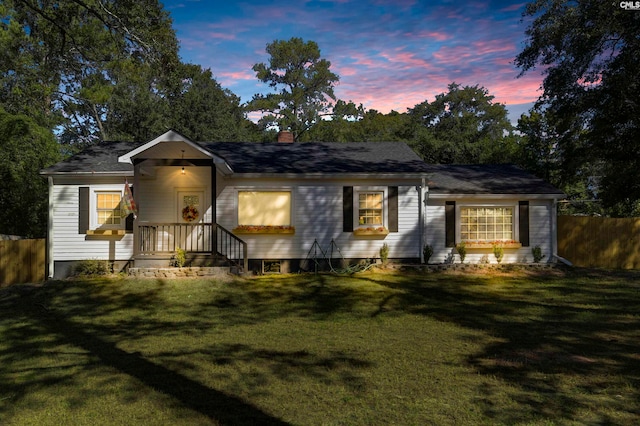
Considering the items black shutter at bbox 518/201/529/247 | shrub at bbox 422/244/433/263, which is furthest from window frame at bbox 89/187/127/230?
black shutter at bbox 518/201/529/247

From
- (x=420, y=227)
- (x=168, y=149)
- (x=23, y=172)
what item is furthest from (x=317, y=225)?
(x=23, y=172)

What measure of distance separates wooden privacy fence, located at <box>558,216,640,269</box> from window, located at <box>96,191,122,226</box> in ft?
52.8

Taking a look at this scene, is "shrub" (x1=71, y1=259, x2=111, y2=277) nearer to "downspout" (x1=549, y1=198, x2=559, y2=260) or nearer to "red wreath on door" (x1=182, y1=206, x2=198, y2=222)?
"red wreath on door" (x1=182, y1=206, x2=198, y2=222)

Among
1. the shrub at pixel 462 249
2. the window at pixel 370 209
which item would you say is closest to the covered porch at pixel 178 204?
the window at pixel 370 209

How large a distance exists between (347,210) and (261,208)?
285 centimetres

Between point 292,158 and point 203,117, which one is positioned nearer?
point 292,158

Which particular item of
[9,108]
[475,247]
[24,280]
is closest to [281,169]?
[475,247]

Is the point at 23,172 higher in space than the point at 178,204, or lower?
higher

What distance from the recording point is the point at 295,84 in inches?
1753

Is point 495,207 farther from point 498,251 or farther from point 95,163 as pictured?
point 95,163

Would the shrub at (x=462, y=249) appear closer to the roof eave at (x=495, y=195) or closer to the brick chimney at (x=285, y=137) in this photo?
the roof eave at (x=495, y=195)

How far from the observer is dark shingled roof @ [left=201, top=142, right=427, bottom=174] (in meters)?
15.2

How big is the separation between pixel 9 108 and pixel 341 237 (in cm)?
2321

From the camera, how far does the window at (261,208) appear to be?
15008 millimetres
